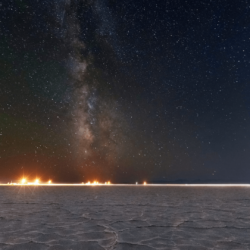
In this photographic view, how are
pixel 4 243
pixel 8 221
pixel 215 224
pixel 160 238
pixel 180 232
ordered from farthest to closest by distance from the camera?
pixel 8 221
pixel 215 224
pixel 180 232
pixel 160 238
pixel 4 243

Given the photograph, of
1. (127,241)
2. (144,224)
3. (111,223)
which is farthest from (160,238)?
(111,223)

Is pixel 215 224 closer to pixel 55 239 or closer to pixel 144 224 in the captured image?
pixel 144 224

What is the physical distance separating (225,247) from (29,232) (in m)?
4.96

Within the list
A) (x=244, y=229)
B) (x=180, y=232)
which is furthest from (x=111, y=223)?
(x=244, y=229)

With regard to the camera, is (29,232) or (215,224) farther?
(215,224)

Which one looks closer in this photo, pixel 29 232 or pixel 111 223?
pixel 29 232

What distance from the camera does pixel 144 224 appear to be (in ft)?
27.6

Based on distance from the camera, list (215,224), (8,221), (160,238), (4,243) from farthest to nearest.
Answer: (8,221) < (215,224) < (160,238) < (4,243)

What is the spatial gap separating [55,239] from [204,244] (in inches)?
135

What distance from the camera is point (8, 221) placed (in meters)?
9.07

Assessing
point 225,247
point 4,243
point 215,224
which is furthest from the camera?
point 215,224

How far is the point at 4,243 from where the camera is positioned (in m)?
5.97

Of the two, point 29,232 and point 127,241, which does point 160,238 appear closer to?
point 127,241

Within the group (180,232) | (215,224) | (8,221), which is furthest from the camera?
(8,221)
